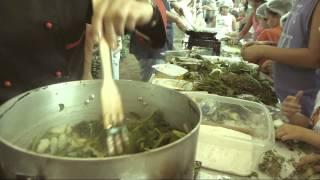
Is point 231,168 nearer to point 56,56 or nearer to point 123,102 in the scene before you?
point 123,102

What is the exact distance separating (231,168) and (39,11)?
70cm

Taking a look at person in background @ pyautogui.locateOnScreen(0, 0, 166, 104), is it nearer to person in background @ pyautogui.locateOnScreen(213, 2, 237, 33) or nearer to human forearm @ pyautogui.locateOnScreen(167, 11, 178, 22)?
human forearm @ pyautogui.locateOnScreen(167, 11, 178, 22)

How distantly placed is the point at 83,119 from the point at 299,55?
110 centimetres

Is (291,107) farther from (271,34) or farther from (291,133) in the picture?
(271,34)

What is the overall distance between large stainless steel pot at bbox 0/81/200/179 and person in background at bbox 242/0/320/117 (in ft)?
3.27

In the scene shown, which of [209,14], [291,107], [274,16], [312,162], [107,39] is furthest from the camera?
[209,14]

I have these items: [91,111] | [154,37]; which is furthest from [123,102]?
[154,37]

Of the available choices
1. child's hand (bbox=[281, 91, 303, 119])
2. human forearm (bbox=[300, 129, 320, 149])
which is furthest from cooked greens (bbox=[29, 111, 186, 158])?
child's hand (bbox=[281, 91, 303, 119])

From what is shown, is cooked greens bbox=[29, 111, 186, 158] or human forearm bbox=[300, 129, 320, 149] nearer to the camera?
cooked greens bbox=[29, 111, 186, 158]

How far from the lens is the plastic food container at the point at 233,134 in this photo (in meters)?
0.93

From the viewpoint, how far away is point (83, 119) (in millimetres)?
727

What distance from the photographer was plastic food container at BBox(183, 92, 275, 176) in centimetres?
93

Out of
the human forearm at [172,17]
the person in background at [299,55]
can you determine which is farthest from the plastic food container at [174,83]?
the human forearm at [172,17]

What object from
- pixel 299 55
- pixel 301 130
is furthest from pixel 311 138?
pixel 299 55
